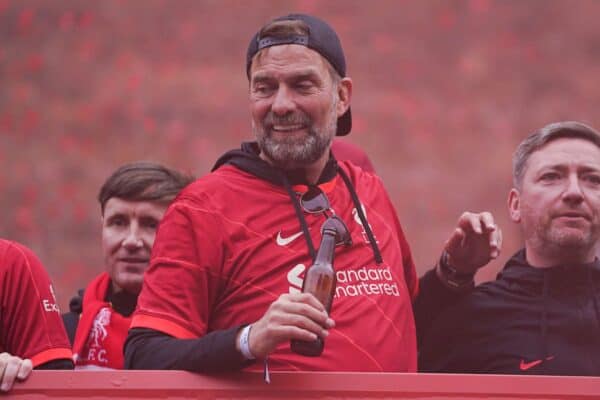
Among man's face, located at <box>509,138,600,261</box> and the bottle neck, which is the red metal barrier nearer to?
the bottle neck

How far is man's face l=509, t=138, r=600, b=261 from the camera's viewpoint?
283cm

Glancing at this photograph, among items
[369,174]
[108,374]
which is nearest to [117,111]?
[369,174]

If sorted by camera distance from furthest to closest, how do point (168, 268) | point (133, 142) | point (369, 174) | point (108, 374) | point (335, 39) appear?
point (133, 142) → point (369, 174) → point (335, 39) → point (168, 268) → point (108, 374)

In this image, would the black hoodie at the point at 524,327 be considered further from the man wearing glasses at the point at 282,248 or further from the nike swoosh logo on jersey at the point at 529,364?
the man wearing glasses at the point at 282,248

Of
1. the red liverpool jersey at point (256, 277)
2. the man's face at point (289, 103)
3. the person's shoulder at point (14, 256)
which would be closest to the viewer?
the red liverpool jersey at point (256, 277)

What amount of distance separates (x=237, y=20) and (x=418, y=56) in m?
1.43

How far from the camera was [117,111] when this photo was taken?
933cm

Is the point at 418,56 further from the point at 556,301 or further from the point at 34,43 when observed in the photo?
the point at 556,301

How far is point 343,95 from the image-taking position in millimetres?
2641

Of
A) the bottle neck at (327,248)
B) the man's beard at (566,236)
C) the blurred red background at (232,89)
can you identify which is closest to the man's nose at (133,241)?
the bottle neck at (327,248)

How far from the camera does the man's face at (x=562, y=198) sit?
283cm

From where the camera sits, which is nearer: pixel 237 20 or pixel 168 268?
pixel 168 268

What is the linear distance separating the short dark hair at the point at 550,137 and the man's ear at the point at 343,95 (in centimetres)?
58

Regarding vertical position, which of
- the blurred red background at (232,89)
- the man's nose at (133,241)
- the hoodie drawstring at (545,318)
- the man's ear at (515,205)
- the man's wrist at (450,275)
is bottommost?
the hoodie drawstring at (545,318)
